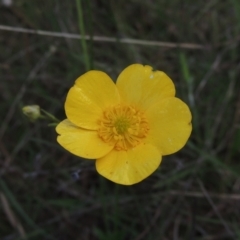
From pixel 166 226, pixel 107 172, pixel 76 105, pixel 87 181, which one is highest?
pixel 76 105

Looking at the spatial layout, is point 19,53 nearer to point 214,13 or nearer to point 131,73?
point 214,13

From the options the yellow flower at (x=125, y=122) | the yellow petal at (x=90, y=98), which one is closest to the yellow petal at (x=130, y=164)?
the yellow flower at (x=125, y=122)

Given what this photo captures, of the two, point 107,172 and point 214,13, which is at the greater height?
point 214,13

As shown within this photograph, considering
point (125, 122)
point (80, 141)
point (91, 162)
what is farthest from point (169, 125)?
point (91, 162)

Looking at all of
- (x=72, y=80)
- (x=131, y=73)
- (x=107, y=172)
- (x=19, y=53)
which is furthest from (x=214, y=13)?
(x=107, y=172)

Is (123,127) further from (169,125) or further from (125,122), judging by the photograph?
(169,125)

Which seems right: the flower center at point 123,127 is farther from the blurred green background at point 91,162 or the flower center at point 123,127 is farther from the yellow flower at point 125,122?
the blurred green background at point 91,162

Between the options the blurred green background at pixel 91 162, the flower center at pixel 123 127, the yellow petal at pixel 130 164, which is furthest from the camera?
the blurred green background at pixel 91 162
